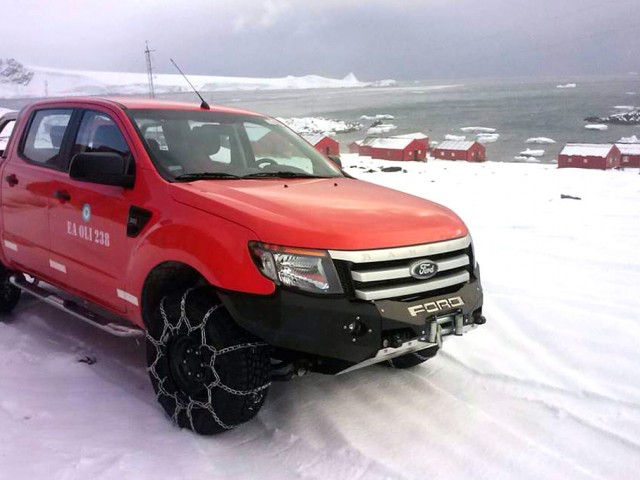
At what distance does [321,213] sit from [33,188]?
2402mm

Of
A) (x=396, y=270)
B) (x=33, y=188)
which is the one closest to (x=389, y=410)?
(x=396, y=270)

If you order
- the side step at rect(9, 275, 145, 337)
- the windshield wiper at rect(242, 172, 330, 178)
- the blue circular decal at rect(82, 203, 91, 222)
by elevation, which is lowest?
the side step at rect(9, 275, 145, 337)

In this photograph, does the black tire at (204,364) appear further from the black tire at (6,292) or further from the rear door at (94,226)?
the black tire at (6,292)

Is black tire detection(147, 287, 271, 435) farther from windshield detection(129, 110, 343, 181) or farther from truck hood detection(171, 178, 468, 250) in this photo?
windshield detection(129, 110, 343, 181)

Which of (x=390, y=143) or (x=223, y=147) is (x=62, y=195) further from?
(x=390, y=143)

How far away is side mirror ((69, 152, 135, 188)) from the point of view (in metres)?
3.00

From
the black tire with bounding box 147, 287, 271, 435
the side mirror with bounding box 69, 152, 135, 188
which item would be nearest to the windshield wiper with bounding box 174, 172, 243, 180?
the side mirror with bounding box 69, 152, 135, 188

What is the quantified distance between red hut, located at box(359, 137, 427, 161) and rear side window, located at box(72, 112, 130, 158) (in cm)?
2699

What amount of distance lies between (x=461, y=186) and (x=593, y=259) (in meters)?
8.84

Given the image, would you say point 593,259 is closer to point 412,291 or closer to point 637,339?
point 637,339

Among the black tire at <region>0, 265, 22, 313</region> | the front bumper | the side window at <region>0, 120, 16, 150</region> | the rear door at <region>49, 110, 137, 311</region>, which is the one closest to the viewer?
the front bumper

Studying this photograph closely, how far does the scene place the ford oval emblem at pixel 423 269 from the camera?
2650 millimetres

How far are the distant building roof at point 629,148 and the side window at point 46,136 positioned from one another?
3106 cm

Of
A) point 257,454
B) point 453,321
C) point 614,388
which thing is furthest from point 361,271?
point 614,388
